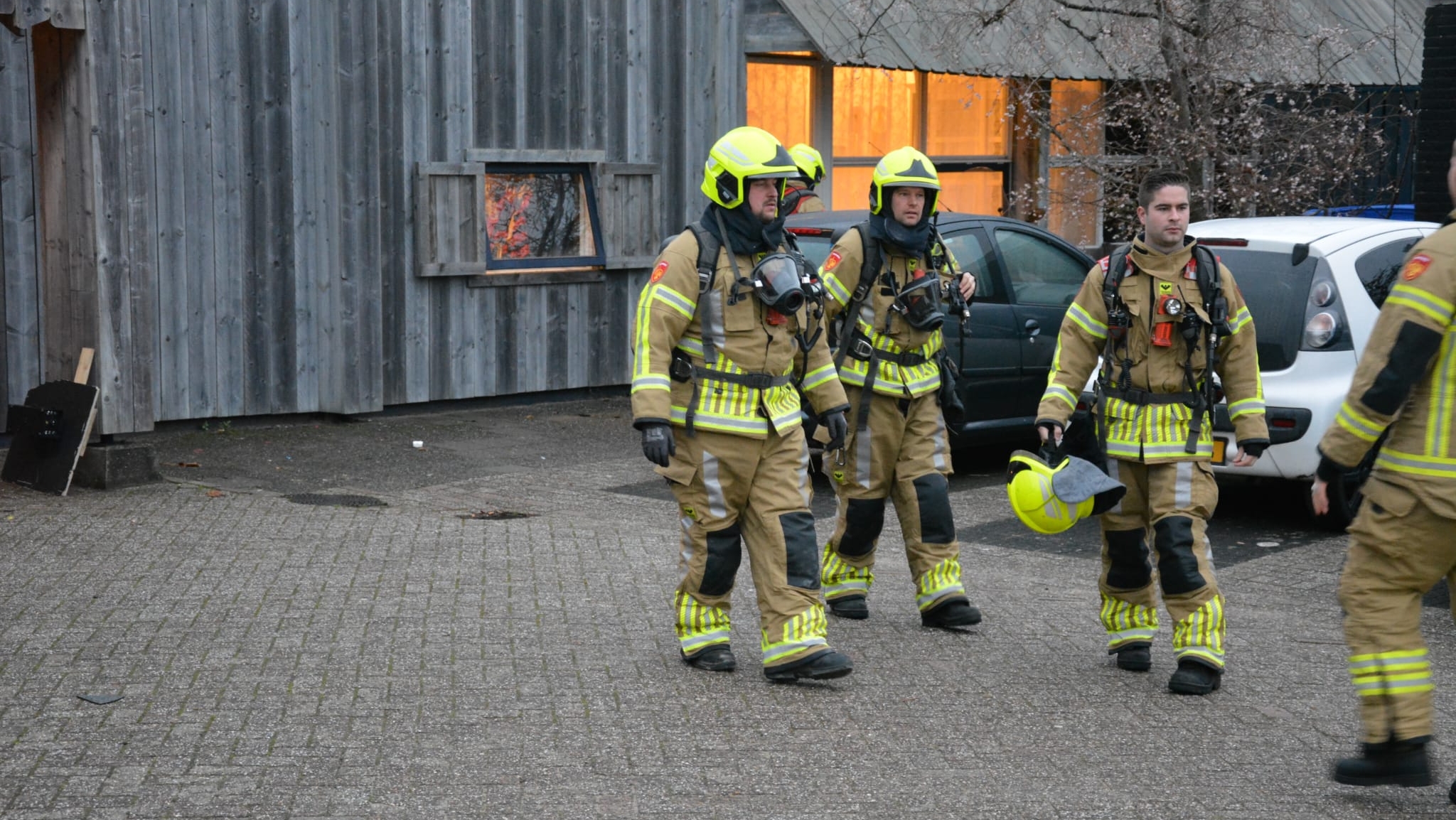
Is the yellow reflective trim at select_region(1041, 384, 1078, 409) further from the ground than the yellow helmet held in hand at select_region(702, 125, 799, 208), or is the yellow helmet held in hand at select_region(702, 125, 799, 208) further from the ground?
the yellow helmet held in hand at select_region(702, 125, 799, 208)

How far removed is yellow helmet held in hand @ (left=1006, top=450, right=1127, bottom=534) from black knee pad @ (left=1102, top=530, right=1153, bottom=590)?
19 cm

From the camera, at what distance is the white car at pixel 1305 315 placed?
855 centimetres

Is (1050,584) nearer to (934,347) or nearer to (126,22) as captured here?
(934,347)

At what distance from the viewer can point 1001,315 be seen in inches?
408

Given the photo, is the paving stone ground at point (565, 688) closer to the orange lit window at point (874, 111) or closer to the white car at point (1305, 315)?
the white car at point (1305, 315)

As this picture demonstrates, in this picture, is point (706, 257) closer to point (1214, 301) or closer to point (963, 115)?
point (1214, 301)

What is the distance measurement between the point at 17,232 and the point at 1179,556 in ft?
25.6

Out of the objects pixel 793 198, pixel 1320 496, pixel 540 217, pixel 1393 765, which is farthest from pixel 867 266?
pixel 540 217

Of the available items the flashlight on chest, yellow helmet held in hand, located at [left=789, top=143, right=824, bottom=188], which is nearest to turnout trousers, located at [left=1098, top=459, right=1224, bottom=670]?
the flashlight on chest

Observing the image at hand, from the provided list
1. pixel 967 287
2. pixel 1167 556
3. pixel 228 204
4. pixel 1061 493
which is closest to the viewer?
pixel 1061 493

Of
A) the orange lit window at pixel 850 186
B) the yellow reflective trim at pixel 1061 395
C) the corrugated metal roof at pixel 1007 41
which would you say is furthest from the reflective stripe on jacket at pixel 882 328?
the orange lit window at pixel 850 186

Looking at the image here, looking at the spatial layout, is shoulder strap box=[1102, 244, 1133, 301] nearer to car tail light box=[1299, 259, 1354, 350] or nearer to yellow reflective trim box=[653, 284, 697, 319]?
yellow reflective trim box=[653, 284, 697, 319]

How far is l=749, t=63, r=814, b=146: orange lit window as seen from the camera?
15.1m

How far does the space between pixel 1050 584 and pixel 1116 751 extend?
266 centimetres
